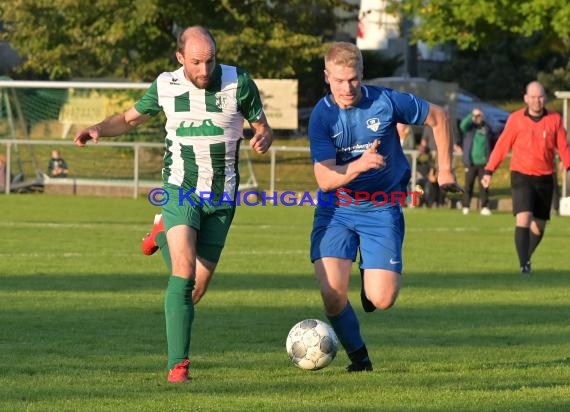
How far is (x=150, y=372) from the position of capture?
8.98 metres

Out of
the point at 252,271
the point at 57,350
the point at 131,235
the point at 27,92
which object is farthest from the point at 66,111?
the point at 57,350

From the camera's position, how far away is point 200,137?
30.0 ft

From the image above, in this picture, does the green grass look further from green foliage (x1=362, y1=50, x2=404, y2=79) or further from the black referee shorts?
green foliage (x1=362, y1=50, x2=404, y2=79)

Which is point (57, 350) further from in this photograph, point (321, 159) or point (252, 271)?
point (252, 271)

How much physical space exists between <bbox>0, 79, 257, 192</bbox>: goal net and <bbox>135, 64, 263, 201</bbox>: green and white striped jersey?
24.3m

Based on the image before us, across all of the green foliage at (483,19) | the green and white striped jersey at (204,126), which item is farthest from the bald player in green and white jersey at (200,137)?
the green foliage at (483,19)

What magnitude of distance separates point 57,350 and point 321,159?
2.32 meters

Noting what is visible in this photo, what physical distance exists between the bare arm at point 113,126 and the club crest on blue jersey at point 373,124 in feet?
4.44

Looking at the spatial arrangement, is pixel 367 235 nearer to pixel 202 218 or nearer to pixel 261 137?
pixel 261 137

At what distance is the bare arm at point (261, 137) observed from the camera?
923cm

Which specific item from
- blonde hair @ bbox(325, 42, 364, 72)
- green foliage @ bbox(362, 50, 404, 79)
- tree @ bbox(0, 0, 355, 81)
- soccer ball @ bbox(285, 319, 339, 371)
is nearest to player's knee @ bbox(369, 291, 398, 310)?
soccer ball @ bbox(285, 319, 339, 371)

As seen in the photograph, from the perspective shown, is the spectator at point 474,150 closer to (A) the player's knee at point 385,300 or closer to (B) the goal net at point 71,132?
(B) the goal net at point 71,132

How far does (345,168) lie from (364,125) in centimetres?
43

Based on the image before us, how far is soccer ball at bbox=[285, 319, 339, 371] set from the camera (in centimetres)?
903
